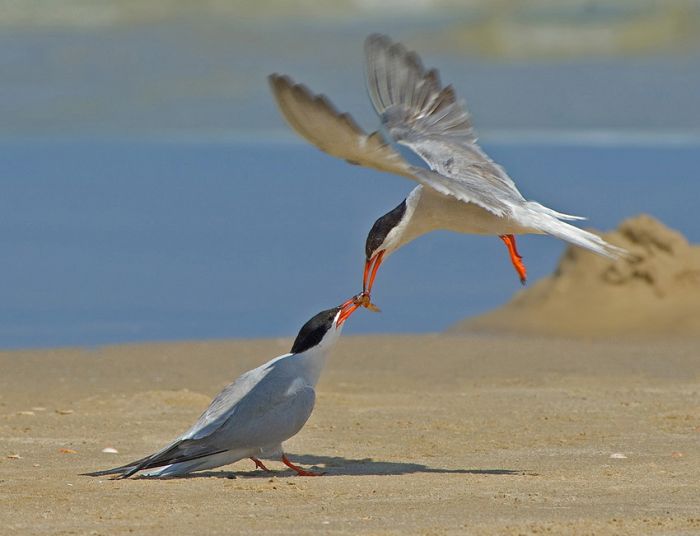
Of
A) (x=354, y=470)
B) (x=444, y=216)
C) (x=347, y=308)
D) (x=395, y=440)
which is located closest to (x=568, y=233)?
(x=444, y=216)

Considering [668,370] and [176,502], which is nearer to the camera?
[176,502]

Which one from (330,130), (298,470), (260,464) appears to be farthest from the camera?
(260,464)

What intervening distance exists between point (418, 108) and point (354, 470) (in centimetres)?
322

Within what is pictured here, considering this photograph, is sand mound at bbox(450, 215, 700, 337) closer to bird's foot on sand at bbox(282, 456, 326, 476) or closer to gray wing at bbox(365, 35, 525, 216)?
gray wing at bbox(365, 35, 525, 216)

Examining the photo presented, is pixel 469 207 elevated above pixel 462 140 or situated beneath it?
situated beneath

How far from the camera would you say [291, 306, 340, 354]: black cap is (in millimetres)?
7938

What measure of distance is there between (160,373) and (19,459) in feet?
12.8

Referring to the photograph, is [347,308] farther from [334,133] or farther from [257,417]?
[334,133]

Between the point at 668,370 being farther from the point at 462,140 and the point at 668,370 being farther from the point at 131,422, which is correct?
the point at 131,422

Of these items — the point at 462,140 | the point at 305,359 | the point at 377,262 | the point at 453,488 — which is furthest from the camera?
the point at 462,140

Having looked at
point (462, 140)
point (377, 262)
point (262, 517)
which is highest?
point (462, 140)

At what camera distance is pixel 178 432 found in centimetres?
901

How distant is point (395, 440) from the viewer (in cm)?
892

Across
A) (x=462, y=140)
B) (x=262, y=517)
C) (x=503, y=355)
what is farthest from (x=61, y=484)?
(x=503, y=355)
